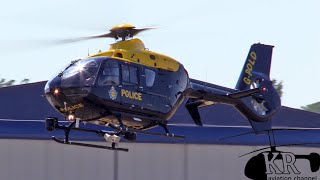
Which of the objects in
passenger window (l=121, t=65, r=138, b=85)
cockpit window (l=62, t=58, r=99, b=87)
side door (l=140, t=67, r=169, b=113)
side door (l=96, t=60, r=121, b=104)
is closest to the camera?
cockpit window (l=62, t=58, r=99, b=87)

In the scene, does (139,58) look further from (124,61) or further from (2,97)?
(2,97)

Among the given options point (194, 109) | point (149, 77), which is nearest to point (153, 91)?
point (149, 77)

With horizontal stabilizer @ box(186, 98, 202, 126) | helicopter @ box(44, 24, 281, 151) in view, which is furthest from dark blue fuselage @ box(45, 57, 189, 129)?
horizontal stabilizer @ box(186, 98, 202, 126)

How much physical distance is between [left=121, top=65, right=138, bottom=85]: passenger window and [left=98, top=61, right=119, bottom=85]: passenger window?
180 mm

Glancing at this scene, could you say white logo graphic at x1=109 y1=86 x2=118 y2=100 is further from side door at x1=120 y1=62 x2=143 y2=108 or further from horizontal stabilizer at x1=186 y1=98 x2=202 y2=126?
horizontal stabilizer at x1=186 y1=98 x2=202 y2=126

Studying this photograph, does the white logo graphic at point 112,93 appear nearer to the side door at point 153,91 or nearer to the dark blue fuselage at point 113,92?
the dark blue fuselage at point 113,92

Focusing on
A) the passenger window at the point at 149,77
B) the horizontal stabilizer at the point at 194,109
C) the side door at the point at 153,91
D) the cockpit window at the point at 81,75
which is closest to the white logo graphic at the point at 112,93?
the cockpit window at the point at 81,75

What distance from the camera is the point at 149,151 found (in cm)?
2572

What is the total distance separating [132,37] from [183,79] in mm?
1533

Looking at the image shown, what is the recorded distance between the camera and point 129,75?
20344 millimetres

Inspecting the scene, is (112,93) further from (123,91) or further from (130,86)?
(130,86)

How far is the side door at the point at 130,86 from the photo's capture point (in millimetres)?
20234

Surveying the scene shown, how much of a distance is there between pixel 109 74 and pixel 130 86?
0.61 metres

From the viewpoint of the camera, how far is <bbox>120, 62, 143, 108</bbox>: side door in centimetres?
2023
